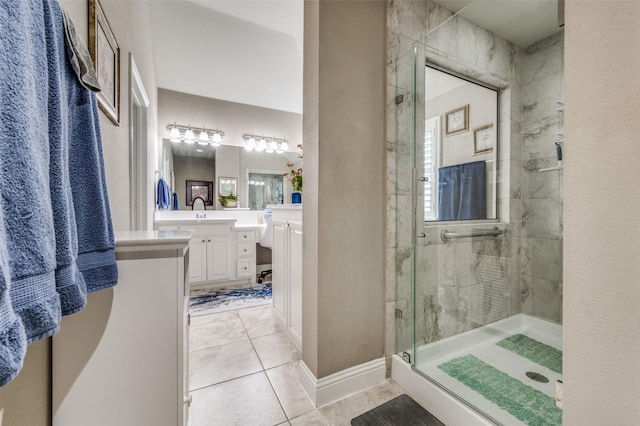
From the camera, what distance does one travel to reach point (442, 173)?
6.12 ft

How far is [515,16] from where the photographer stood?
Answer: 72.0 inches

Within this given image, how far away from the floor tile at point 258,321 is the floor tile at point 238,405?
576 millimetres

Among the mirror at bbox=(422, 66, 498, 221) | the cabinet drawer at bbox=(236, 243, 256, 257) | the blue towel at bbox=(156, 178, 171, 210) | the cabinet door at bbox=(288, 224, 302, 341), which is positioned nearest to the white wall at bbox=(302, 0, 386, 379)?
the cabinet door at bbox=(288, 224, 302, 341)

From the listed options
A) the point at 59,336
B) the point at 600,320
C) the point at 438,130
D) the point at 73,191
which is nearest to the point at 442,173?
the point at 438,130

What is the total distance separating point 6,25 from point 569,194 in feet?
3.86

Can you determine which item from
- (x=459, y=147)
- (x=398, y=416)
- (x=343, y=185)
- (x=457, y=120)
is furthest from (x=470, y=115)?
(x=398, y=416)

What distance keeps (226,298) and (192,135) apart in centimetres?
226

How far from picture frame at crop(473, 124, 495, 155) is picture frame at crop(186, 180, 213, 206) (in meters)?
3.24

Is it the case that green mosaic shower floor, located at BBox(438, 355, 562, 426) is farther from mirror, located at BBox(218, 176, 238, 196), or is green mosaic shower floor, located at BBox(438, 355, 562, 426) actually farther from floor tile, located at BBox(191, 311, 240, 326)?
mirror, located at BBox(218, 176, 238, 196)

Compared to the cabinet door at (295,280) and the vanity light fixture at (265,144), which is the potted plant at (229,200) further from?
the cabinet door at (295,280)

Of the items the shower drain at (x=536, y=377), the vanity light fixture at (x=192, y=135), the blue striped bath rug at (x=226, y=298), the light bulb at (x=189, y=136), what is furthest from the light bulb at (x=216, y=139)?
the shower drain at (x=536, y=377)

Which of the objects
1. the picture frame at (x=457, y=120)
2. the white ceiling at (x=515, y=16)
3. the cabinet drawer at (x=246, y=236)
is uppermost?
the white ceiling at (x=515, y=16)

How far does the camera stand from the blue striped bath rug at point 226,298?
8.45 ft

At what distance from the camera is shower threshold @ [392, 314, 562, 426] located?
1171 millimetres
